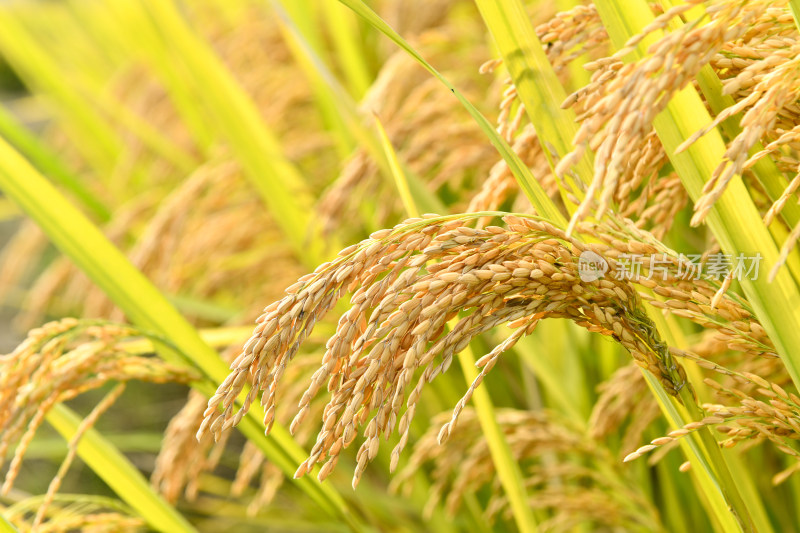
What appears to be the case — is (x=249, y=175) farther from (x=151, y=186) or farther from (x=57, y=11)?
(x=57, y=11)

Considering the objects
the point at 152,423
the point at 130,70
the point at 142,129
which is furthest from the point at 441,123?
the point at 130,70

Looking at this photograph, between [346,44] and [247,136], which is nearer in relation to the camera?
[247,136]

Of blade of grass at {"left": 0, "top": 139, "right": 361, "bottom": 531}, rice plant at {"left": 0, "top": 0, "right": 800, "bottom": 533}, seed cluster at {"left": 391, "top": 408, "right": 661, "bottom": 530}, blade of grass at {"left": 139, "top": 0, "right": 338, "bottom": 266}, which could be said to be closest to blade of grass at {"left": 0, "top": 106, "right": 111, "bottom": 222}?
rice plant at {"left": 0, "top": 0, "right": 800, "bottom": 533}

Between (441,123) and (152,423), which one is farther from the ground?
(441,123)

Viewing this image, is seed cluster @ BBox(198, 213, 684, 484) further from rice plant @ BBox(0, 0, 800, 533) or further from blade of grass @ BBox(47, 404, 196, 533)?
blade of grass @ BBox(47, 404, 196, 533)

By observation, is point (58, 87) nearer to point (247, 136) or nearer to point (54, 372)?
point (247, 136)

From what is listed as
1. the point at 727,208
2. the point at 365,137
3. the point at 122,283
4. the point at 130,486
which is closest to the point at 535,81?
the point at 727,208

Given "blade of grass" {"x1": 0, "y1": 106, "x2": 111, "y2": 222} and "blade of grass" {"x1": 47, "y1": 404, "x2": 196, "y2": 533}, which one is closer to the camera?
"blade of grass" {"x1": 47, "y1": 404, "x2": 196, "y2": 533}

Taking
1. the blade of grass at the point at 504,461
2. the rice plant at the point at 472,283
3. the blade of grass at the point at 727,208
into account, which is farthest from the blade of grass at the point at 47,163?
the blade of grass at the point at 727,208
